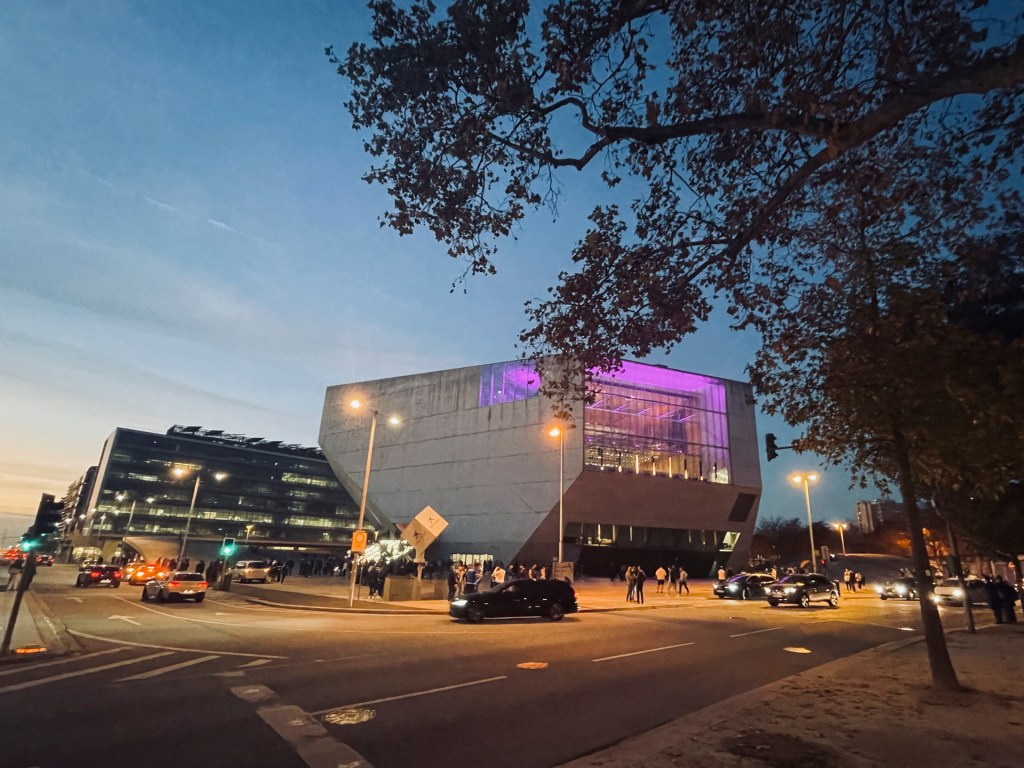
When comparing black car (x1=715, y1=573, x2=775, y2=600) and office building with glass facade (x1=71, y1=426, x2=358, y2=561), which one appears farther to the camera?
office building with glass facade (x1=71, y1=426, x2=358, y2=561)

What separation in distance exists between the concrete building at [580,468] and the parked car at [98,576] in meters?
25.9

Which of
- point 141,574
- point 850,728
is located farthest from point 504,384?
point 850,728

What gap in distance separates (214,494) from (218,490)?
119cm

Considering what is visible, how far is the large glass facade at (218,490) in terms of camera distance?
390 ft

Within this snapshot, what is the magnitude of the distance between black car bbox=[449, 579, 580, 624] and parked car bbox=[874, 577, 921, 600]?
1038 inches

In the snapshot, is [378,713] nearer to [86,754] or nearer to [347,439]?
[86,754]

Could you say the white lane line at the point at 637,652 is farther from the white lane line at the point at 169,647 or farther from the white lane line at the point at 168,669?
the white lane line at the point at 168,669

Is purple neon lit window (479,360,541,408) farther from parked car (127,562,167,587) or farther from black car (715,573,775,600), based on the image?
parked car (127,562,167,587)

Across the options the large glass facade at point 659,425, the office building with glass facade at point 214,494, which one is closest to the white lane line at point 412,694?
the large glass facade at point 659,425

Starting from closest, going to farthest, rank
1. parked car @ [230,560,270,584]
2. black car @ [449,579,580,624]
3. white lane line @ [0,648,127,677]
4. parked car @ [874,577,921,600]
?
white lane line @ [0,648,127,677] → black car @ [449,579,580,624] → parked car @ [874,577,921,600] → parked car @ [230,560,270,584]

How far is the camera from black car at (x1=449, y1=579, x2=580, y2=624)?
19.0 meters

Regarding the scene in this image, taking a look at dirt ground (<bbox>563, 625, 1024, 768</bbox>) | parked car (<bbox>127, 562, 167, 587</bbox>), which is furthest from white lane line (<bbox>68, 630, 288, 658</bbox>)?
parked car (<bbox>127, 562, 167, 587</bbox>)

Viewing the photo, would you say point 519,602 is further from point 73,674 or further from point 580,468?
point 580,468

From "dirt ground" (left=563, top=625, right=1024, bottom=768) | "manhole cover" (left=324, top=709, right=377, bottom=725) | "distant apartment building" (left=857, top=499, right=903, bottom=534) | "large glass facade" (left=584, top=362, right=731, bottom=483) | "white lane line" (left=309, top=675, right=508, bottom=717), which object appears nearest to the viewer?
"dirt ground" (left=563, top=625, right=1024, bottom=768)
